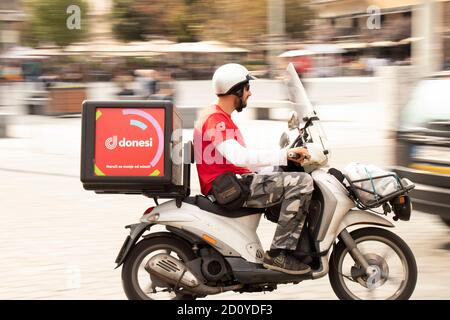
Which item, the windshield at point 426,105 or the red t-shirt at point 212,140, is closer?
the red t-shirt at point 212,140

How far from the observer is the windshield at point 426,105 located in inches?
309

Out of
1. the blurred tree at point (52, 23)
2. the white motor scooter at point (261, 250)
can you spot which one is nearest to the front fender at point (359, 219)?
the white motor scooter at point (261, 250)

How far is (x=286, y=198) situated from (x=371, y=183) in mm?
504

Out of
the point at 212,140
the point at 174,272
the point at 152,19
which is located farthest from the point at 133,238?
the point at 152,19

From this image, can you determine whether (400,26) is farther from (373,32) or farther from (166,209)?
(166,209)

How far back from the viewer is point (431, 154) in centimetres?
767

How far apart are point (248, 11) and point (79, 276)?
49886mm

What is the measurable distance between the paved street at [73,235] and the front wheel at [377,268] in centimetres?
43

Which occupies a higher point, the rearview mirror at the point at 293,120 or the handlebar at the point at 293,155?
the rearview mirror at the point at 293,120

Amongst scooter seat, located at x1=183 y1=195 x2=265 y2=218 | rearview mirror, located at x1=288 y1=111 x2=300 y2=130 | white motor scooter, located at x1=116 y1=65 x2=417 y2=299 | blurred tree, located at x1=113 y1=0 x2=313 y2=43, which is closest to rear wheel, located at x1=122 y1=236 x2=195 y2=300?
white motor scooter, located at x1=116 y1=65 x2=417 y2=299

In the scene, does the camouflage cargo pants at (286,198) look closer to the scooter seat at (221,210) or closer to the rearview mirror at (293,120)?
the scooter seat at (221,210)

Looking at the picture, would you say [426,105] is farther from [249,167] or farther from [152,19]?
[152,19]

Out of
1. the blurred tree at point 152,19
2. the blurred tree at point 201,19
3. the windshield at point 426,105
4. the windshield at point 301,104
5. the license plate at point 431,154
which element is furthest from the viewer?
the blurred tree at point 152,19
